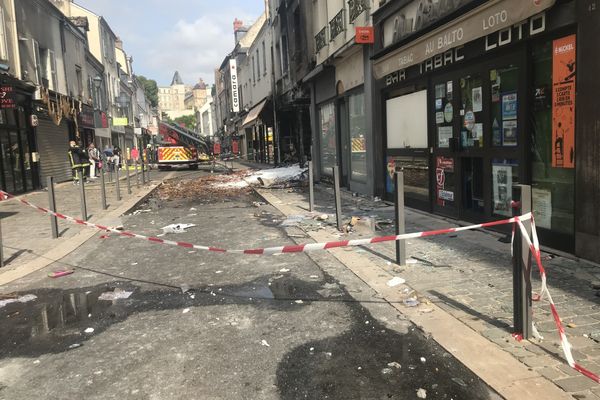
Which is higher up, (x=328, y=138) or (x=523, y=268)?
(x=328, y=138)

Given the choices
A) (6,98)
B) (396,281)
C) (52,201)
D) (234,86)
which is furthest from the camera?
(234,86)

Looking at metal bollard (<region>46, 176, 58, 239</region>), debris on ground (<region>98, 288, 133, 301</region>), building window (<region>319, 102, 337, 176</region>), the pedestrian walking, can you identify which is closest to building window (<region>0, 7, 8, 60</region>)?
the pedestrian walking

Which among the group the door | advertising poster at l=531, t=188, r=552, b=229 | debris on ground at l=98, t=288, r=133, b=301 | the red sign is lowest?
debris on ground at l=98, t=288, r=133, b=301

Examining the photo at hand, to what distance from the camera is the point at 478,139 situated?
7.52m

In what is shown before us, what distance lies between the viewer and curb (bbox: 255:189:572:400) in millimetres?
3023

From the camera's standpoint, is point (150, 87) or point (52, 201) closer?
point (52, 201)

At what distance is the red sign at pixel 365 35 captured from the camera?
37.0ft

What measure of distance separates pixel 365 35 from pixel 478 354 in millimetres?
9160

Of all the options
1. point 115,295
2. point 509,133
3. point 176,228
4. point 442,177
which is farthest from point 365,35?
point 115,295

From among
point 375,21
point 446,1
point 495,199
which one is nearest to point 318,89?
point 375,21

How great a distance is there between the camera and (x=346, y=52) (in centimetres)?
1302

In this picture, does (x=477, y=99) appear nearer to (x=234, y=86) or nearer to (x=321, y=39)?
(x=321, y=39)

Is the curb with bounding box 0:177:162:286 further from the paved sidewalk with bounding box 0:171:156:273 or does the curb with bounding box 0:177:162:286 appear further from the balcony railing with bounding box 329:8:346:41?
the balcony railing with bounding box 329:8:346:41

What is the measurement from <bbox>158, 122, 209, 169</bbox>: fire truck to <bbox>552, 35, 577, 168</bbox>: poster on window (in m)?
28.8
